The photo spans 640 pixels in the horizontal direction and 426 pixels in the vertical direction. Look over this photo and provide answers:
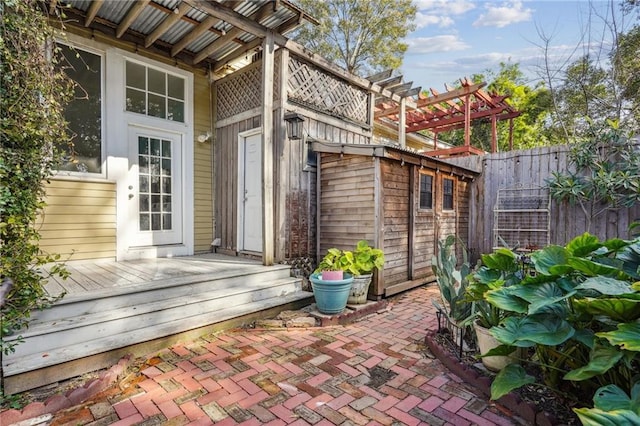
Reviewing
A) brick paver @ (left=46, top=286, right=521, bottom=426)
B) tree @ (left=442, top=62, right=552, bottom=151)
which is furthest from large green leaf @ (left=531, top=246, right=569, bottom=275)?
tree @ (left=442, top=62, right=552, bottom=151)

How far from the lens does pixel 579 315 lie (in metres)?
1.70

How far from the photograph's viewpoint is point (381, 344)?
2.92 m

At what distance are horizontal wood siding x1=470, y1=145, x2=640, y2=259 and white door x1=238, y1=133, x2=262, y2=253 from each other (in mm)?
4365

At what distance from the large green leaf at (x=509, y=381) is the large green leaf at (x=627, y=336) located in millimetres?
539

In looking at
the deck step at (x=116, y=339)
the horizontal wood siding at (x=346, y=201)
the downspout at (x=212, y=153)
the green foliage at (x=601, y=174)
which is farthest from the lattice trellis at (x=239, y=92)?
the green foliage at (x=601, y=174)

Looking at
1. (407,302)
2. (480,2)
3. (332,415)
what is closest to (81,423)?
(332,415)

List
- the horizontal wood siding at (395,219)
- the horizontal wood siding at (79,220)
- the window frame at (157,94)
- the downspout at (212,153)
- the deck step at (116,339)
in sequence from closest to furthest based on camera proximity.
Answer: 1. the deck step at (116,339)
2. the horizontal wood siding at (79,220)
3. the horizontal wood siding at (395,219)
4. the window frame at (157,94)
5. the downspout at (212,153)

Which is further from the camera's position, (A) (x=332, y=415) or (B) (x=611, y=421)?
(A) (x=332, y=415)

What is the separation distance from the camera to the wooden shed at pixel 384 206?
4117 millimetres

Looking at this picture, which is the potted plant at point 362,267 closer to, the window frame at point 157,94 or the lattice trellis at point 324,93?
the lattice trellis at point 324,93

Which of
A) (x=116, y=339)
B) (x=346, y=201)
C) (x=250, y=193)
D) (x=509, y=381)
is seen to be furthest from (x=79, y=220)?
(x=509, y=381)

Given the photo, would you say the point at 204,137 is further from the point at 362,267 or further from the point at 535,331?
the point at 535,331

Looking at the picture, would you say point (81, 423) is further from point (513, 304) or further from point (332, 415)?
point (513, 304)

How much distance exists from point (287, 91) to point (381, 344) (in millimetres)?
3349
